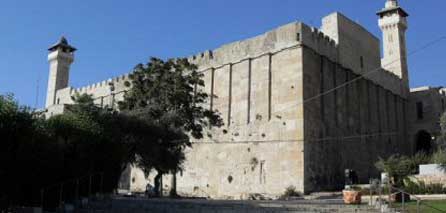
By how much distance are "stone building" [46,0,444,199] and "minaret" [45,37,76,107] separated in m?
19.6

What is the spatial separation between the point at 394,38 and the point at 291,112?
813 inches

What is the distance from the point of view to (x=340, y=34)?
3194cm

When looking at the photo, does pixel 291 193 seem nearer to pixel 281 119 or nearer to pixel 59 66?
pixel 281 119

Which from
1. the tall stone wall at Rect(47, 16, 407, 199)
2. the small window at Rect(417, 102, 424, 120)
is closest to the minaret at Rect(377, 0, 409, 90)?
the small window at Rect(417, 102, 424, 120)

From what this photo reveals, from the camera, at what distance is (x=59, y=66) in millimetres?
52938

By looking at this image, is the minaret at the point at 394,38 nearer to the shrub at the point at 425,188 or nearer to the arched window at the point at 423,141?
the arched window at the point at 423,141

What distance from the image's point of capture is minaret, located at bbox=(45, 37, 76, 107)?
52.0 metres

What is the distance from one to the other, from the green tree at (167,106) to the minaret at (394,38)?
20.2 metres

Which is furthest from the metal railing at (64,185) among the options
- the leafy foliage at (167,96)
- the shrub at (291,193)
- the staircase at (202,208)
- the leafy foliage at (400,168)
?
the leafy foliage at (400,168)

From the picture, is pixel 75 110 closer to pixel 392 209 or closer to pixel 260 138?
pixel 260 138

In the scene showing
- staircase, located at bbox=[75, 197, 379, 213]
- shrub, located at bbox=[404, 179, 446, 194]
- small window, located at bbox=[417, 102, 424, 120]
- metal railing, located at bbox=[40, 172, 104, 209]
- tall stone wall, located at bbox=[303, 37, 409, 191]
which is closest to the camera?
staircase, located at bbox=[75, 197, 379, 213]

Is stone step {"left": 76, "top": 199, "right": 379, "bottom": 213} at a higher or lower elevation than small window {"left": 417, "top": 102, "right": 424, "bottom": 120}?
lower

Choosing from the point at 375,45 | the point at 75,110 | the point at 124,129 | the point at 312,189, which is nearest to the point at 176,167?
the point at 124,129

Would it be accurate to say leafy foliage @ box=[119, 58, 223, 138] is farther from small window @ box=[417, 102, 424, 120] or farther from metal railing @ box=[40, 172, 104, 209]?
small window @ box=[417, 102, 424, 120]
